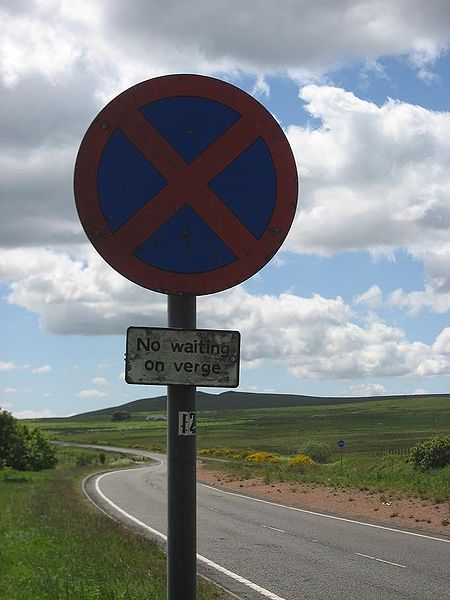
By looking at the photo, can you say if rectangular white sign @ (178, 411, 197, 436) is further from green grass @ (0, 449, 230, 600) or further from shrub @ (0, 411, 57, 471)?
shrub @ (0, 411, 57, 471)

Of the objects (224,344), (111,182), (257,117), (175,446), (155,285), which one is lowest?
(175,446)

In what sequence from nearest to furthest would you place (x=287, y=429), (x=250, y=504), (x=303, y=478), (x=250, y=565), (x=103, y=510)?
(x=250, y=565), (x=103, y=510), (x=250, y=504), (x=303, y=478), (x=287, y=429)

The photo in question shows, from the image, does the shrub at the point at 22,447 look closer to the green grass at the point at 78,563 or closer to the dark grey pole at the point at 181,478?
the green grass at the point at 78,563

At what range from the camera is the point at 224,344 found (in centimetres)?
295

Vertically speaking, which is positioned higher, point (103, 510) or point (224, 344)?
point (224, 344)

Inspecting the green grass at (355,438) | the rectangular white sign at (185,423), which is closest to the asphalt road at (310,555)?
the green grass at (355,438)

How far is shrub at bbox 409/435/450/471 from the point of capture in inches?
1356

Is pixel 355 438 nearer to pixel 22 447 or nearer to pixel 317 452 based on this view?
pixel 317 452

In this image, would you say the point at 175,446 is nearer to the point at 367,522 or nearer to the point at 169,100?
the point at 169,100

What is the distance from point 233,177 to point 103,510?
22.9 metres

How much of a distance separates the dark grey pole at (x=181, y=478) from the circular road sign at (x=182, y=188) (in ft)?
0.40

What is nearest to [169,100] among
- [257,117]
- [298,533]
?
[257,117]

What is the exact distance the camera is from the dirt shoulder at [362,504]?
66.5ft

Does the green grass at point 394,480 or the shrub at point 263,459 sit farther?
the shrub at point 263,459
